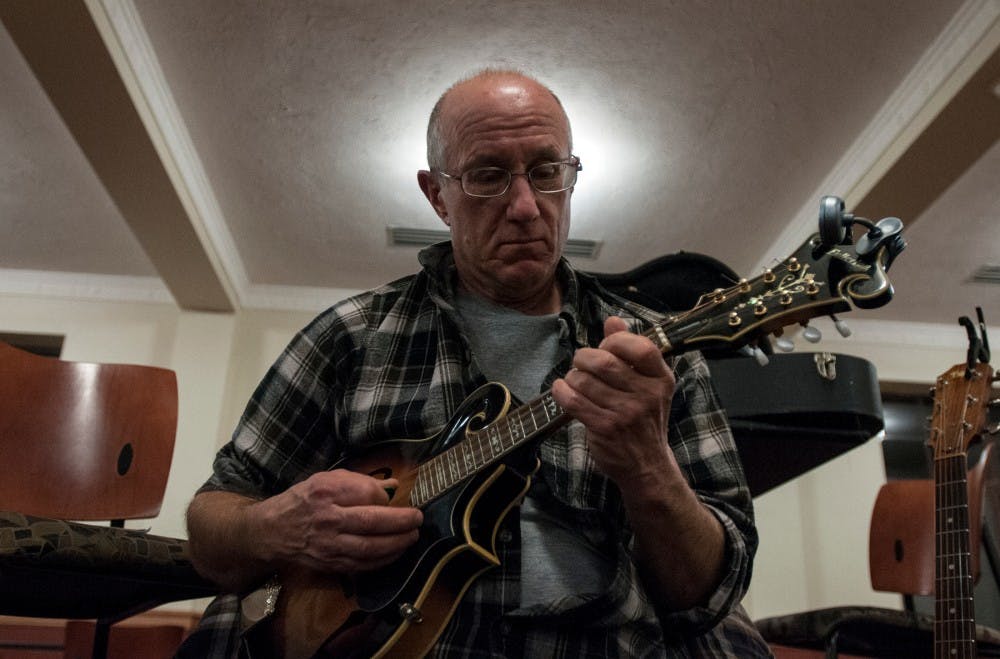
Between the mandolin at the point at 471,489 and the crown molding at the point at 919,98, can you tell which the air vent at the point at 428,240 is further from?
the mandolin at the point at 471,489

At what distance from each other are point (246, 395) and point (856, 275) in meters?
4.18

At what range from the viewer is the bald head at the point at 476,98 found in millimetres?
1077

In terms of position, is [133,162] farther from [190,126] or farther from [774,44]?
[774,44]

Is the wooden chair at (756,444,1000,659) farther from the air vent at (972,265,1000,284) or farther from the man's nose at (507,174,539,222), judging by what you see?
the air vent at (972,265,1000,284)

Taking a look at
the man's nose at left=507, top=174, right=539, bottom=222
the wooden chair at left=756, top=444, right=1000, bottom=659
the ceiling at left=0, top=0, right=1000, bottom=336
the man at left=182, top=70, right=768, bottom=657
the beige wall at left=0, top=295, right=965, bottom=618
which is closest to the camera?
the man at left=182, top=70, right=768, bottom=657

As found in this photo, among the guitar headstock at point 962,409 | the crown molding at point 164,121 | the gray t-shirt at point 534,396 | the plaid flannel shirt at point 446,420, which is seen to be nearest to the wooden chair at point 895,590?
the guitar headstock at point 962,409

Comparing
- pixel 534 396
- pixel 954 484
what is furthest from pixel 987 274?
pixel 534 396

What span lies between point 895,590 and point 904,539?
17 cm

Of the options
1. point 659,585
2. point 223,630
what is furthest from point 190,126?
point 659,585

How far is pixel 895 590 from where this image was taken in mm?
2350

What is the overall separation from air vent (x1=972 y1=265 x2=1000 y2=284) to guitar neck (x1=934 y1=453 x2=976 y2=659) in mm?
2863

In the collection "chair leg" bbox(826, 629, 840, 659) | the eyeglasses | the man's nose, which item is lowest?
"chair leg" bbox(826, 629, 840, 659)

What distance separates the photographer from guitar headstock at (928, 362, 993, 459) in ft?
4.66

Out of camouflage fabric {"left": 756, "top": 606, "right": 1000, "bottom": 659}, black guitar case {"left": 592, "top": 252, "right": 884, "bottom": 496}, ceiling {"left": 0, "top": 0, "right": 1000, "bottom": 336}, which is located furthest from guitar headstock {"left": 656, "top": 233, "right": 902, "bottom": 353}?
ceiling {"left": 0, "top": 0, "right": 1000, "bottom": 336}
